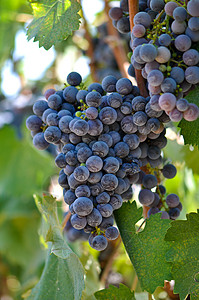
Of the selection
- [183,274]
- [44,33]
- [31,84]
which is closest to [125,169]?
[183,274]

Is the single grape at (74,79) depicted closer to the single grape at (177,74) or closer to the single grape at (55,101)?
the single grape at (55,101)

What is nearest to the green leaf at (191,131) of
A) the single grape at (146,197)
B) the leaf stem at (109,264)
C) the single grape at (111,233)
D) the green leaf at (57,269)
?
the single grape at (146,197)

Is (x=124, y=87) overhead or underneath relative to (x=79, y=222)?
overhead

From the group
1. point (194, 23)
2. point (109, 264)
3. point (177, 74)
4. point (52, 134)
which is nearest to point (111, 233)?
point (52, 134)

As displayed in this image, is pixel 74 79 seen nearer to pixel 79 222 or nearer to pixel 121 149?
pixel 121 149

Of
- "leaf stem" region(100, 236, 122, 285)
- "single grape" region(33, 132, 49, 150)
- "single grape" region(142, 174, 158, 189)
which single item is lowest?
"leaf stem" region(100, 236, 122, 285)

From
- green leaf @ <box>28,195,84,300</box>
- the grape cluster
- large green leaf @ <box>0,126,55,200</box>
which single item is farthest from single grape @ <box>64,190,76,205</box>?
large green leaf @ <box>0,126,55,200</box>

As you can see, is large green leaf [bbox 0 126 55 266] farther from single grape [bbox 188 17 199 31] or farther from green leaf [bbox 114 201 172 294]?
single grape [bbox 188 17 199 31]
